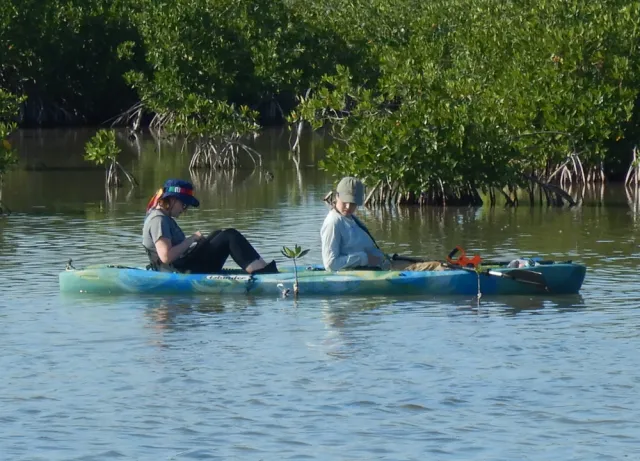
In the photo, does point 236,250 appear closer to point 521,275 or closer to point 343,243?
point 343,243

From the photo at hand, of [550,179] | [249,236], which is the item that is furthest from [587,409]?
[550,179]

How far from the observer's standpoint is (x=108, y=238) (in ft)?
69.9

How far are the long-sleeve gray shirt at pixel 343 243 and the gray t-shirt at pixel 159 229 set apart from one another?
1511 mm

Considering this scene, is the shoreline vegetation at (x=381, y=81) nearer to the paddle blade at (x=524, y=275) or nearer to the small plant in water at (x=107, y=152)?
the small plant in water at (x=107, y=152)

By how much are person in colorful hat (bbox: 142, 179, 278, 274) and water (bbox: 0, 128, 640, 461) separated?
1.36ft

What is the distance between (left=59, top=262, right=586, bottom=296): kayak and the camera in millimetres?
15164

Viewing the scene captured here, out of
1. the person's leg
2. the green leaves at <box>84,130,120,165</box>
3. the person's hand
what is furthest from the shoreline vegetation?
the person's leg

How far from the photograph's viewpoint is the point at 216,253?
1562 cm

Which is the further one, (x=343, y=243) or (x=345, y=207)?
(x=343, y=243)

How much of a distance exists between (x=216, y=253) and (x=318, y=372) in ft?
13.2

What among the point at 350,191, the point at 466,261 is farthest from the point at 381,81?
the point at 350,191

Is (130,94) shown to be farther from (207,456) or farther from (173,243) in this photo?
(207,456)

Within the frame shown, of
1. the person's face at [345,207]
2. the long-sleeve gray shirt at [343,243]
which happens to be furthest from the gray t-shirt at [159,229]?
the person's face at [345,207]

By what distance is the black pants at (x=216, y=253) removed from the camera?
50.9ft
